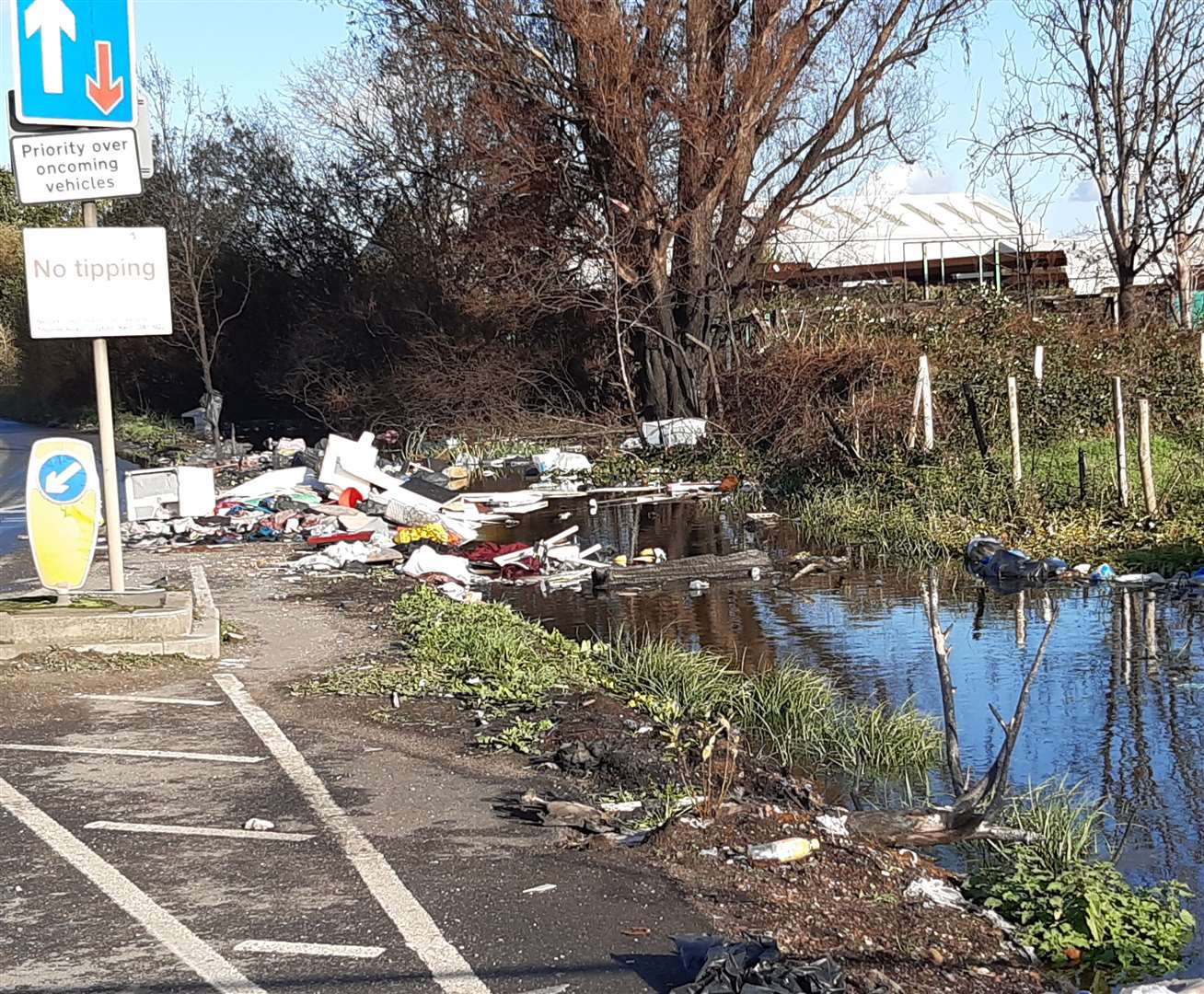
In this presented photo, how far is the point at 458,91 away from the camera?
94.5ft

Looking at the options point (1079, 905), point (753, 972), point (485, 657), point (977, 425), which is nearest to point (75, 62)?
point (485, 657)

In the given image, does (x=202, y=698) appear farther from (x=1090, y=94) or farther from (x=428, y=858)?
(x=1090, y=94)

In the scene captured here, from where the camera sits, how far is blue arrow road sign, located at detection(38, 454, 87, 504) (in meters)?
9.01

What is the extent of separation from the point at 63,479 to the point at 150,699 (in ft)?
5.95

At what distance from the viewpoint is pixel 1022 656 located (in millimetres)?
10742

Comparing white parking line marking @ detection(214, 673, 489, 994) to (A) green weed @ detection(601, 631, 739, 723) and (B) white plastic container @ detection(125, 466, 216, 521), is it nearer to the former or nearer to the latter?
(A) green weed @ detection(601, 631, 739, 723)

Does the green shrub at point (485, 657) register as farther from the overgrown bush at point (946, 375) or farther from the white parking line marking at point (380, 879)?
the overgrown bush at point (946, 375)

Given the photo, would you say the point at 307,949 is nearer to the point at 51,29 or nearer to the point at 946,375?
the point at 51,29

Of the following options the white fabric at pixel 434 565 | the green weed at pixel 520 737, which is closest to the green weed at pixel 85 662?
the green weed at pixel 520 737

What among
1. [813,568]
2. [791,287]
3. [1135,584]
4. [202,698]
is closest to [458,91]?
[791,287]

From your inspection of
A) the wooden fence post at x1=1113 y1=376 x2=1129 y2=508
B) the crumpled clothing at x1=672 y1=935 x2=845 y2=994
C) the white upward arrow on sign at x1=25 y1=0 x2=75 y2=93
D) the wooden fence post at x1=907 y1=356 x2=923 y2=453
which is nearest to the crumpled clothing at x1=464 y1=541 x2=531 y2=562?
the wooden fence post at x1=907 y1=356 x2=923 y2=453

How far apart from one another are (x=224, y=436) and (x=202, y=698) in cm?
2727

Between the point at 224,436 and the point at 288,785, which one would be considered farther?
the point at 224,436

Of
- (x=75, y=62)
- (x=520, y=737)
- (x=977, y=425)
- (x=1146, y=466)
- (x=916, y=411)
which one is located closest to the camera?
(x=520, y=737)
